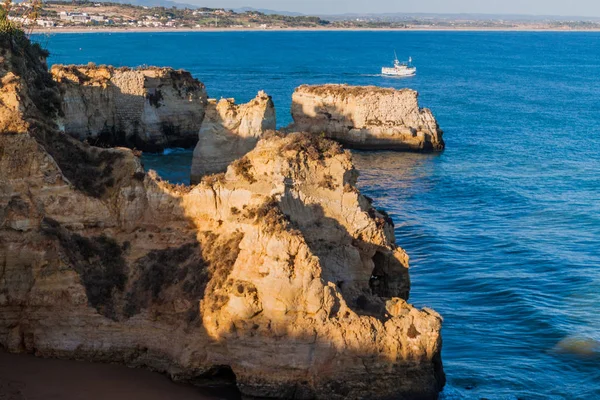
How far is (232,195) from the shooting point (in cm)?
2303

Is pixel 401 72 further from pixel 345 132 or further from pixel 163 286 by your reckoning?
pixel 163 286

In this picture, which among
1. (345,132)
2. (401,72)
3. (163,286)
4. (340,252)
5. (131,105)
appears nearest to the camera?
(163,286)

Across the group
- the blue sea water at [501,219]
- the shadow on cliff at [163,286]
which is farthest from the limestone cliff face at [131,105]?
the shadow on cliff at [163,286]

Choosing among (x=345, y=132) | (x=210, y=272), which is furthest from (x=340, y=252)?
(x=345, y=132)

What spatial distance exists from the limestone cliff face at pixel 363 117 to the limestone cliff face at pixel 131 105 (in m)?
9.90

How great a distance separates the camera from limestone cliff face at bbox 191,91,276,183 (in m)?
42.2

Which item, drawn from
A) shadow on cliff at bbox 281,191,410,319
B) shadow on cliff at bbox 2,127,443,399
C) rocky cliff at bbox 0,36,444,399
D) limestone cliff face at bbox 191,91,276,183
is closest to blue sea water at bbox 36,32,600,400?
limestone cliff face at bbox 191,91,276,183

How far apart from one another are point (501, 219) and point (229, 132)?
14043 mm

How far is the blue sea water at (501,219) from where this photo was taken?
2681cm

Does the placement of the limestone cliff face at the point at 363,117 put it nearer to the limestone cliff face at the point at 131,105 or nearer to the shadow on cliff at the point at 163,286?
the limestone cliff face at the point at 131,105

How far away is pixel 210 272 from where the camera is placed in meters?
22.2

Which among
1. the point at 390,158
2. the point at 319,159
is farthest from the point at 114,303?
the point at 390,158

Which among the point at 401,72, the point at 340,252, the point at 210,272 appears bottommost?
the point at 401,72

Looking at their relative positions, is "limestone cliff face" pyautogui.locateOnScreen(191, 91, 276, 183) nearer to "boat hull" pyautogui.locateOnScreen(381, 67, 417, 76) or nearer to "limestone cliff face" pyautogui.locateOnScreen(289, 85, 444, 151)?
"limestone cliff face" pyautogui.locateOnScreen(289, 85, 444, 151)
